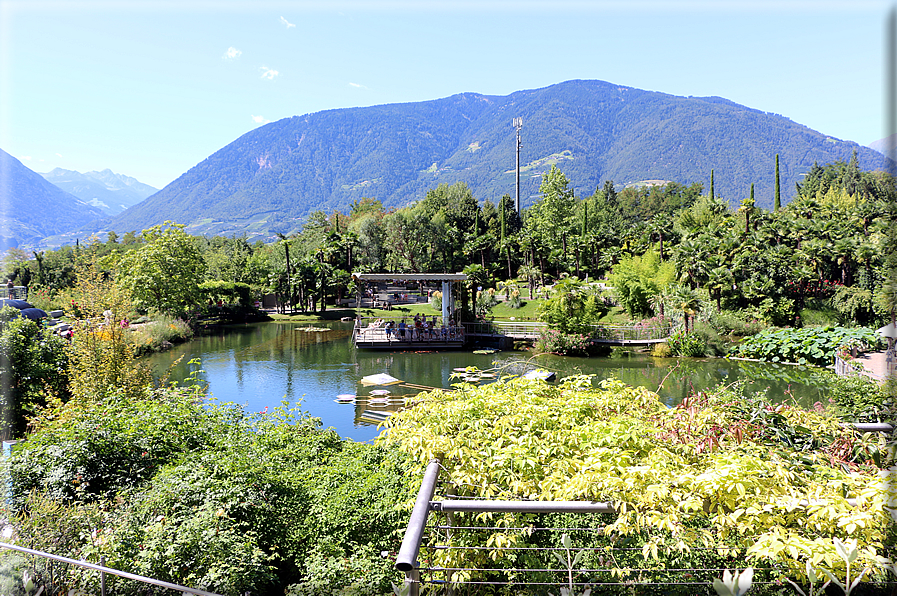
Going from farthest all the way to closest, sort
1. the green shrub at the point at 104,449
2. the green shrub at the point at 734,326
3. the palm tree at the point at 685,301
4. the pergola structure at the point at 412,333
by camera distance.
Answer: the pergola structure at the point at 412,333, the green shrub at the point at 734,326, the palm tree at the point at 685,301, the green shrub at the point at 104,449

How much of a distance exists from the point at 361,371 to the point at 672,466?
15.4 meters

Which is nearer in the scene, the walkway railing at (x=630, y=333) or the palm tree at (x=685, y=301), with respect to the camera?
the palm tree at (x=685, y=301)

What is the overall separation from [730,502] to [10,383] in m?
10.2

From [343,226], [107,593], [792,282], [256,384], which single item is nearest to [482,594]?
[107,593]

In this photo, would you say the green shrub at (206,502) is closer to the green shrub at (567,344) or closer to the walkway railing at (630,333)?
the green shrub at (567,344)

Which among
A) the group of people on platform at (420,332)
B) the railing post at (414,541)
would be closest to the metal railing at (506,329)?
the group of people on platform at (420,332)

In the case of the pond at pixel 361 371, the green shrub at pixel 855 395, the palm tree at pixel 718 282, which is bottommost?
the pond at pixel 361 371

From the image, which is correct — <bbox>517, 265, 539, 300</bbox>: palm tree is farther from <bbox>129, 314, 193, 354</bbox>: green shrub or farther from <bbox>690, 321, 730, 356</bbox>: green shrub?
<bbox>129, 314, 193, 354</bbox>: green shrub

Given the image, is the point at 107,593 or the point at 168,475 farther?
the point at 168,475

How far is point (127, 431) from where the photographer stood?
19.8ft

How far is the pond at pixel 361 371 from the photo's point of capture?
13.8 m

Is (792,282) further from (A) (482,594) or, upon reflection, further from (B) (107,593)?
(B) (107,593)

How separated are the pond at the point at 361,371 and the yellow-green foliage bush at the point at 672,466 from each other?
6.91 meters

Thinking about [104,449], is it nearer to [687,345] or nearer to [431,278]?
[431,278]
